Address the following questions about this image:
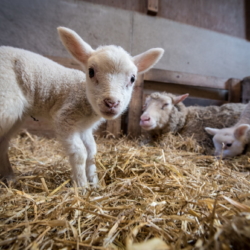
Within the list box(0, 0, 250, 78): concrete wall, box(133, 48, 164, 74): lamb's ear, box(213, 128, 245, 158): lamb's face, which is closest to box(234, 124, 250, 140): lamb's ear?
box(213, 128, 245, 158): lamb's face

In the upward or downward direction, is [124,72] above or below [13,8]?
below

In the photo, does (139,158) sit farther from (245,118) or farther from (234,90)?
(234,90)

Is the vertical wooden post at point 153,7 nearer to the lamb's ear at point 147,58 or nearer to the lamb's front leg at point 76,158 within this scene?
the lamb's ear at point 147,58

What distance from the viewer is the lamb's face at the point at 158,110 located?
3.70 metres

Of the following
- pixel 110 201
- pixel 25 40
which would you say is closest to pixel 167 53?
pixel 25 40

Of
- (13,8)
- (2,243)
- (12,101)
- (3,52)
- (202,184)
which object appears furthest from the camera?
(13,8)

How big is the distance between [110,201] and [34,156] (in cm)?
200

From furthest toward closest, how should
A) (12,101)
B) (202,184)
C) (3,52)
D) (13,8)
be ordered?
(13,8) < (3,52) < (12,101) < (202,184)

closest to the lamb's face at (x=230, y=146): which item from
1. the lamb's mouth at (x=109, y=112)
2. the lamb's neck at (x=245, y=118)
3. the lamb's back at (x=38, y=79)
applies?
the lamb's neck at (x=245, y=118)

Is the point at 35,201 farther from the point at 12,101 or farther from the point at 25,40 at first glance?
the point at 25,40

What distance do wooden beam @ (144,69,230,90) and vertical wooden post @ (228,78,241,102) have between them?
0.30 ft

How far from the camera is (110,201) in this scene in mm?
1329

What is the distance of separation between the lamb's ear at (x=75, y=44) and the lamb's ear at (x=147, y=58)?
1.86 feet

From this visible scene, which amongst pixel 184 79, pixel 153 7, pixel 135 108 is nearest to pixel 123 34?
pixel 153 7
